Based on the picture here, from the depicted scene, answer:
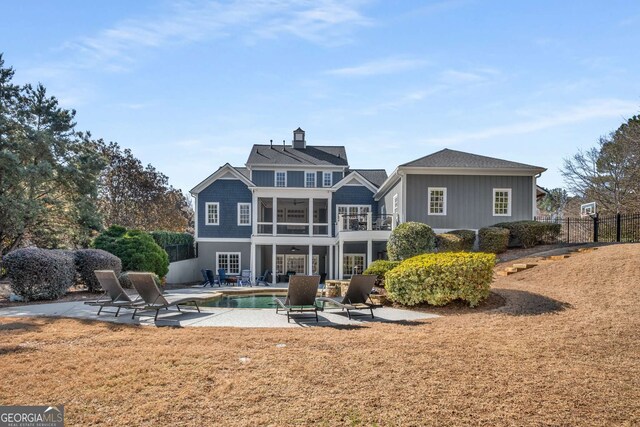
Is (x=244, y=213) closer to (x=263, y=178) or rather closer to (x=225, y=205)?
(x=225, y=205)

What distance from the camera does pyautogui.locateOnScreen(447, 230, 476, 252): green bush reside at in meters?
18.0

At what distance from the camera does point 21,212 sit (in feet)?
55.7

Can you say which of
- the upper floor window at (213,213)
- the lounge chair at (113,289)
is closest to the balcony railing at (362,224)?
the upper floor window at (213,213)

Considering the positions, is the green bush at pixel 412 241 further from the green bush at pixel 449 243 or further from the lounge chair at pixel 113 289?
the lounge chair at pixel 113 289

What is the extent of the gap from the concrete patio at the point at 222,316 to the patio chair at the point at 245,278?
38.0 feet

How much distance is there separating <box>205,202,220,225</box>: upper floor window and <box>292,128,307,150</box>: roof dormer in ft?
27.0

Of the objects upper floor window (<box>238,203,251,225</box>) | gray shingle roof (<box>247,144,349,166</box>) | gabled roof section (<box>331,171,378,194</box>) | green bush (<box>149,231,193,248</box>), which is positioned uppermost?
gray shingle roof (<box>247,144,349,166</box>)

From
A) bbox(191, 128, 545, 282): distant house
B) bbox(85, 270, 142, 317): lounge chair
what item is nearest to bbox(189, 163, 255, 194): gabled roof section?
bbox(191, 128, 545, 282): distant house

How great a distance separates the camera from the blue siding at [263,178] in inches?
1100

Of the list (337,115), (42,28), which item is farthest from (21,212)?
(337,115)

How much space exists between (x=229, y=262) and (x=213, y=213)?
334cm

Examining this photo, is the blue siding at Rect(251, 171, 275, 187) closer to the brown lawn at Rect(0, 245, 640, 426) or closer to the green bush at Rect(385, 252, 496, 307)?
the green bush at Rect(385, 252, 496, 307)

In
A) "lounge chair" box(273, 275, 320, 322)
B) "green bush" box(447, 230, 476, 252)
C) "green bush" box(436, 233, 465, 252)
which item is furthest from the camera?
"green bush" box(447, 230, 476, 252)

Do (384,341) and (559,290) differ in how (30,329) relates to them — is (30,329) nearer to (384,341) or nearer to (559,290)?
(384,341)
